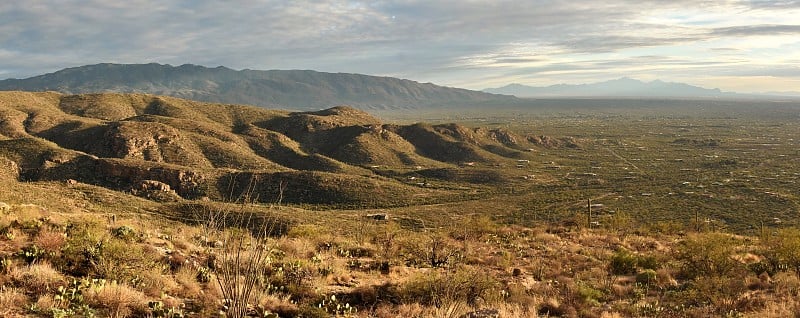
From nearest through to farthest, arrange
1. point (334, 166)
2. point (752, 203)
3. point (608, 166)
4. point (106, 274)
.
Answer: point (106, 274), point (752, 203), point (334, 166), point (608, 166)

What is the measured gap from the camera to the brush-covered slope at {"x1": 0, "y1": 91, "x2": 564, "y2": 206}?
6744cm

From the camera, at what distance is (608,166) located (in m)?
112

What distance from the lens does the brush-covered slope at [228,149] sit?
67438 millimetres

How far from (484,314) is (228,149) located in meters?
86.6

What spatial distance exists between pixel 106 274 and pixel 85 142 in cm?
8950

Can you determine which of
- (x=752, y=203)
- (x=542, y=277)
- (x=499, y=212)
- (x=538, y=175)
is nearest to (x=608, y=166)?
(x=538, y=175)

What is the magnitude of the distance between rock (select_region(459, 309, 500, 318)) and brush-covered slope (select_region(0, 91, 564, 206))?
2380 cm

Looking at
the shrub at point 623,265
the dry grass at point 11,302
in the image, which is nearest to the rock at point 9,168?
the dry grass at point 11,302

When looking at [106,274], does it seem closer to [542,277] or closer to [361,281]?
[361,281]

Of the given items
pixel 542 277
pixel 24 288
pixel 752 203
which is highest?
pixel 24 288

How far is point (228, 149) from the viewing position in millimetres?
89250

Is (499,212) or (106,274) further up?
(106,274)

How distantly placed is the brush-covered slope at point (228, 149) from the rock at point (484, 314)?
2380 cm

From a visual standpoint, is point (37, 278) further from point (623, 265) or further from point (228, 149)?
point (228, 149)
